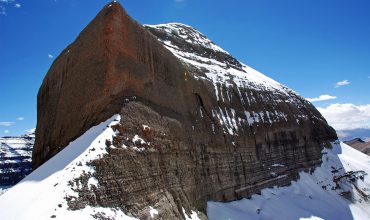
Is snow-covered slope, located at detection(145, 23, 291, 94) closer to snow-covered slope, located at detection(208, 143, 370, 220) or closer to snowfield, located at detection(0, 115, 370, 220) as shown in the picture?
snow-covered slope, located at detection(208, 143, 370, 220)

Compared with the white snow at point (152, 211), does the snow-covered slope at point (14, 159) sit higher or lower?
higher

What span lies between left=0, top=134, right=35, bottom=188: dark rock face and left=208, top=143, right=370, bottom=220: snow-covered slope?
78020mm

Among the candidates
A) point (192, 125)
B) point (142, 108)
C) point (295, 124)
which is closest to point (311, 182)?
point (295, 124)

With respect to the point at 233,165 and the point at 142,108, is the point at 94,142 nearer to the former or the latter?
the point at 142,108

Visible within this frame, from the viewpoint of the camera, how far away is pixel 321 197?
42344 millimetres

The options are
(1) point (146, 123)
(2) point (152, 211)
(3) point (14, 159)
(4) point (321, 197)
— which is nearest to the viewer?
(2) point (152, 211)

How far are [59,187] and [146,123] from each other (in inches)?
296

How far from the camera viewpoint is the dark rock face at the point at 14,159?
101 m

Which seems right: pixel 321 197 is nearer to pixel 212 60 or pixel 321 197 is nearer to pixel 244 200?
pixel 244 200

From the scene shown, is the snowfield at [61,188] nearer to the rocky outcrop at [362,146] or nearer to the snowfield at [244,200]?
the snowfield at [244,200]

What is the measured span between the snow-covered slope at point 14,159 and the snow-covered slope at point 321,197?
250 feet


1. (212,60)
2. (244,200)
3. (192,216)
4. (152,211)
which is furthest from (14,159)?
(152,211)

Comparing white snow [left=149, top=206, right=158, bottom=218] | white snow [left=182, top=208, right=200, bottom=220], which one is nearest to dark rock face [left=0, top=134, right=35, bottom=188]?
white snow [left=182, top=208, right=200, bottom=220]

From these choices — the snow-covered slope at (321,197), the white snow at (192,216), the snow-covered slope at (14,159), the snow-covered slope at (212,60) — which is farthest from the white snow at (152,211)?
the snow-covered slope at (14,159)
